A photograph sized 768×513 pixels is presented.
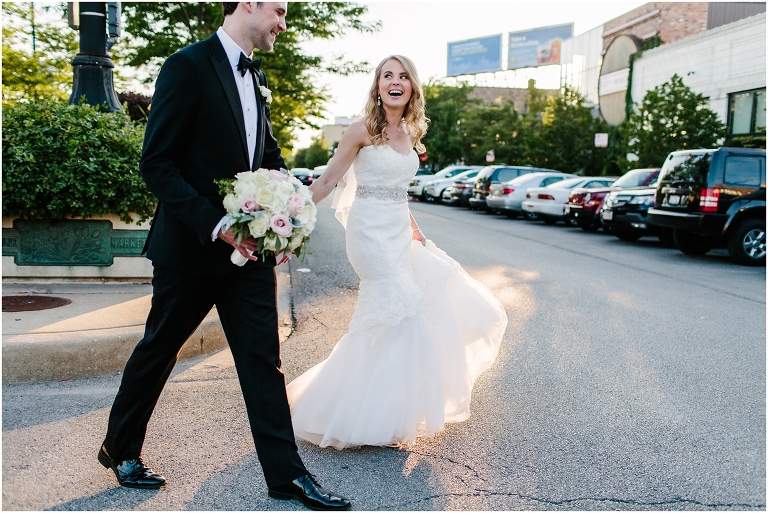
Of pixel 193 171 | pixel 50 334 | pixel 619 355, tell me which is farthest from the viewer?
pixel 619 355

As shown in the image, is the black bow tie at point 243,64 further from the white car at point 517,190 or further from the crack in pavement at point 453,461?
the white car at point 517,190

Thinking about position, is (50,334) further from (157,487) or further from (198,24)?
(198,24)

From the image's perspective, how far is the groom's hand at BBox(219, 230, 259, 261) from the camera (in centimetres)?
275

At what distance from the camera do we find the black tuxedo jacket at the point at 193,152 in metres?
2.79

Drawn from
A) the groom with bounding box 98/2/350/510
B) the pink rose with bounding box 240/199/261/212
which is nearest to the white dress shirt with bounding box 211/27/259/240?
the groom with bounding box 98/2/350/510

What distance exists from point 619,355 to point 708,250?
8.77 meters

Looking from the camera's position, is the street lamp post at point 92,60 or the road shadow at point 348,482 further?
the street lamp post at point 92,60

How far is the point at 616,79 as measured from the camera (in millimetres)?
34031

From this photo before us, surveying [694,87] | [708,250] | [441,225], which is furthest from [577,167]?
[708,250]

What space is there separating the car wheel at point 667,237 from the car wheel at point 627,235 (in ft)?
1.92

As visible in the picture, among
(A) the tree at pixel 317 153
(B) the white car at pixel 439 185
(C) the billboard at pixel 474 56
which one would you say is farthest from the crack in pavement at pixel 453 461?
(A) the tree at pixel 317 153

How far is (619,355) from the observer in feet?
18.8

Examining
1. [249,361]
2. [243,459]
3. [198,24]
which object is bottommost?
[243,459]

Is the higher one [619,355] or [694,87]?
[694,87]
